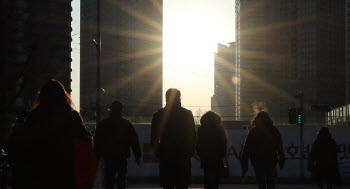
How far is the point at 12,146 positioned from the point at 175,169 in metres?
3.24

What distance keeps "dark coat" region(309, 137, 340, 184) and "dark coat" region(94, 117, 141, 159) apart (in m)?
5.04

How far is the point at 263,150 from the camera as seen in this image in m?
8.84

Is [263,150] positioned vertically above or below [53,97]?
below

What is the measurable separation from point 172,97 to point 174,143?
1.90ft

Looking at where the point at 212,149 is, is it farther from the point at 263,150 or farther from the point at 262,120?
the point at 262,120

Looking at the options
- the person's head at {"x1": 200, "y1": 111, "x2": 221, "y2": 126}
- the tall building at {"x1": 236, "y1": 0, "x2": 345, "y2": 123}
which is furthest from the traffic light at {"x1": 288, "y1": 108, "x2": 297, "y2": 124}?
the tall building at {"x1": 236, "y1": 0, "x2": 345, "y2": 123}

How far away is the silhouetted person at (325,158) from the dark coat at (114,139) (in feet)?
16.5

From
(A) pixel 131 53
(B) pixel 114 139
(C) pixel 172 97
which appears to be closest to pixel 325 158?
(B) pixel 114 139

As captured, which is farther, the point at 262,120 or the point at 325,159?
the point at 325,159

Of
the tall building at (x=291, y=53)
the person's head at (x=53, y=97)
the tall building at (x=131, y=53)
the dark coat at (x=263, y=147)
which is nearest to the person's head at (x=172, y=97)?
the dark coat at (x=263, y=147)

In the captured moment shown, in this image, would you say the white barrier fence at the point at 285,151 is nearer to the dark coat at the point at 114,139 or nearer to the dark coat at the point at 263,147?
the dark coat at the point at 263,147

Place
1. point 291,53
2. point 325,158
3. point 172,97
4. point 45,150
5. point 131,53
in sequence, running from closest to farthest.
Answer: point 45,150 → point 172,97 → point 325,158 → point 131,53 → point 291,53

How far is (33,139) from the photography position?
3.67 metres

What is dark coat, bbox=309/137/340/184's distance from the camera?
11977 millimetres
